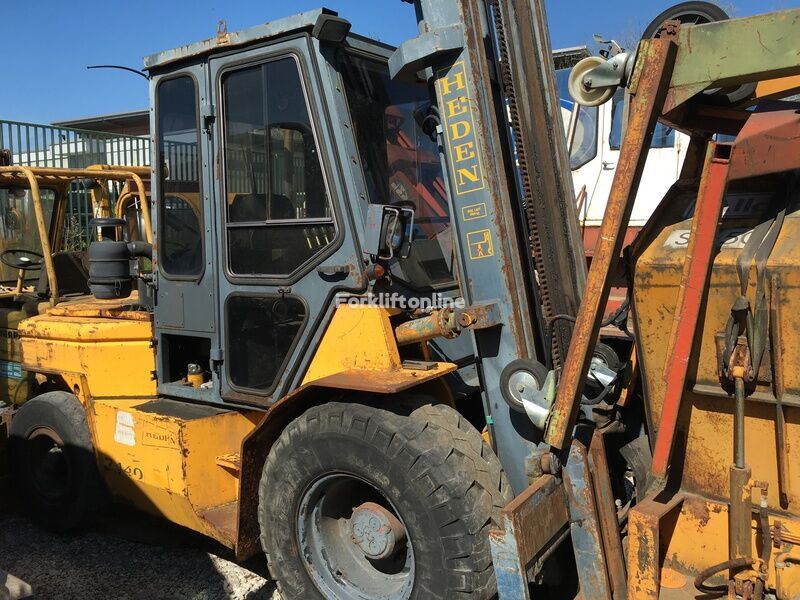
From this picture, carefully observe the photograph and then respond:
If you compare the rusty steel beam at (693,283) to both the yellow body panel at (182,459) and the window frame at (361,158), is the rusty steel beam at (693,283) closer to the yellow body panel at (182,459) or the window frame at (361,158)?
the window frame at (361,158)

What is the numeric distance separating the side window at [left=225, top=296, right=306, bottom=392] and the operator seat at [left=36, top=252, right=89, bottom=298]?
2556mm

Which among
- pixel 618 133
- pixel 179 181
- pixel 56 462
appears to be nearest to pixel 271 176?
pixel 179 181

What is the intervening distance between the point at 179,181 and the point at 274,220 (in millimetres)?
750

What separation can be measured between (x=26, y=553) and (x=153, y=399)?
4.39 ft

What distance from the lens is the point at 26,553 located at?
417 cm

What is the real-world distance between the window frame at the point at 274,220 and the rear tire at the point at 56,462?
162 cm

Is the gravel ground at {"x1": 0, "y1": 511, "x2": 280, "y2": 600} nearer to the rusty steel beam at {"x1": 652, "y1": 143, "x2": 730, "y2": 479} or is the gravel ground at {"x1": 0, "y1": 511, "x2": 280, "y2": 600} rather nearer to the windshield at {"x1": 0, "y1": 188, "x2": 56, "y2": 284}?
the rusty steel beam at {"x1": 652, "y1": 143, "x2": 730, "y2": 479}

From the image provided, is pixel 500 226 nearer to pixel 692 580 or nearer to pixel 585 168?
pixel 692 580

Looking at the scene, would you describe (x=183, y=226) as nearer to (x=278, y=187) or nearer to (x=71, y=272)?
(x=278, y=187)

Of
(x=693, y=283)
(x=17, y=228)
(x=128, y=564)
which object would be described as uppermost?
(x=17, y=228)

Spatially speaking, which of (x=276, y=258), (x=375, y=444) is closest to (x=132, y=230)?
(x=276, y=258)

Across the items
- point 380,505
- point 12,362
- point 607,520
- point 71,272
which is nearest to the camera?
point 607,520

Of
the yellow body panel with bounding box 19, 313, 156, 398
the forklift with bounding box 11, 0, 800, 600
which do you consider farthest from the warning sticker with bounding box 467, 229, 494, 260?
the yellow body panel with bounding box 19, 313, 156, 398

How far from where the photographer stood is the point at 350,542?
10.1ft
